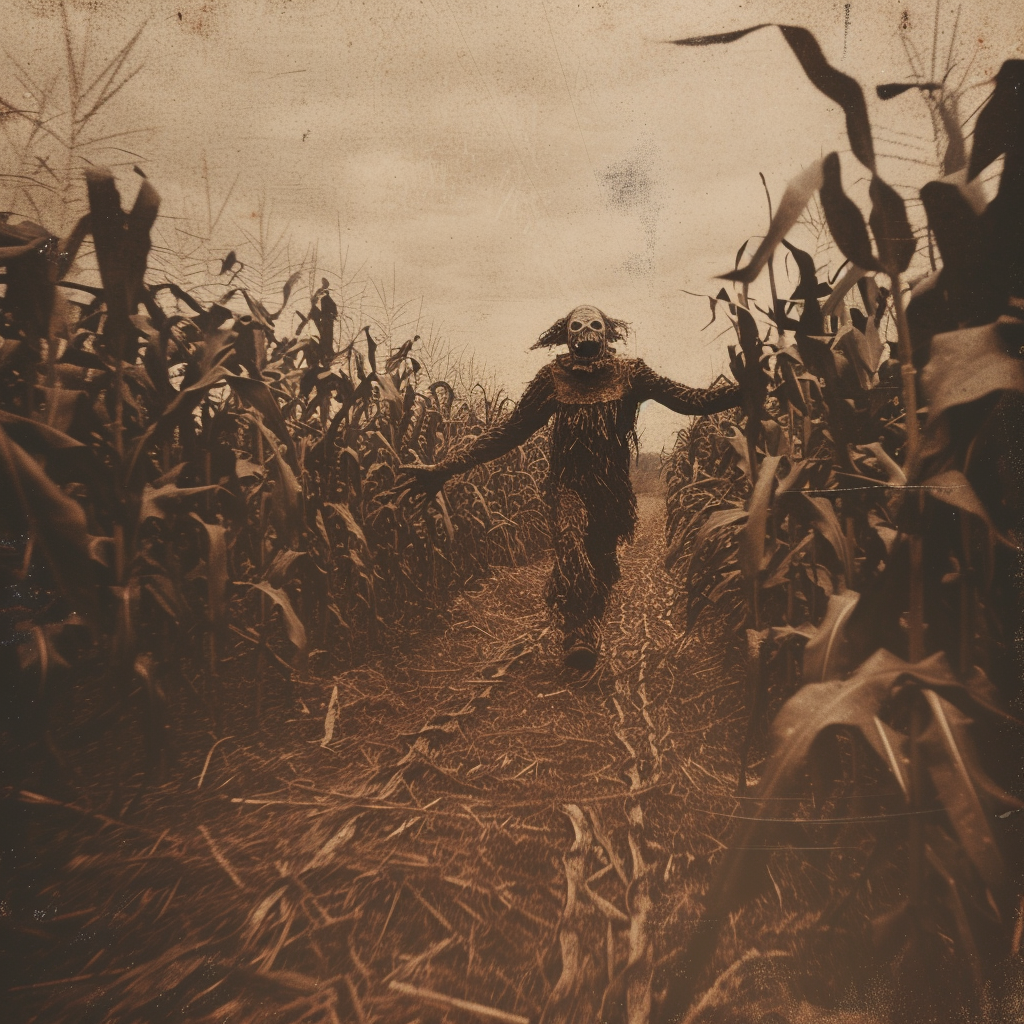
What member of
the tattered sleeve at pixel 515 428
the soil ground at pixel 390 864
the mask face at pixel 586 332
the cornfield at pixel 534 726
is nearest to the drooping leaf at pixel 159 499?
the cornfield at pixel 534 726

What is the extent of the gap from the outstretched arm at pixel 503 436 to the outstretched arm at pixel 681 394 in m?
0.21

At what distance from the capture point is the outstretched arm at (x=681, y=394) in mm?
1078

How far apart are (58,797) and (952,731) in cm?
139

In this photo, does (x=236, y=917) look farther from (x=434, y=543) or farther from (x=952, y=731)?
(x=952, y=731)

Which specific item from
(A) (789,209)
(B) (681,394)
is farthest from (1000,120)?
(B) (681,394)

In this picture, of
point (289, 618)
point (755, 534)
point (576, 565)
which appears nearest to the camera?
point (755, 534)

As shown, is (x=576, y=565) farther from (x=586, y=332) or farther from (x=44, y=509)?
(x=44, y=509)

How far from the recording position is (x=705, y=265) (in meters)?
1.00

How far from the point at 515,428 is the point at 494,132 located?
587 millimetres

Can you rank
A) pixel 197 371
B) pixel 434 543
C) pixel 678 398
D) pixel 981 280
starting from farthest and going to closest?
1. pixel 434 543
2. pixel 678 398
3. pixel 197 371
4. pixel 981 280

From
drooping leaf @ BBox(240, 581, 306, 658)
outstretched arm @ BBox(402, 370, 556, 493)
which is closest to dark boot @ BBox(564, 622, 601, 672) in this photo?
outstretched arm @ BBox(402, 370, 556, 493)

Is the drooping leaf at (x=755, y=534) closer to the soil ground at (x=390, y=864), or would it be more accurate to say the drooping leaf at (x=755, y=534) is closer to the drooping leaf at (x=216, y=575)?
the soil ground at (x=390, y=864)

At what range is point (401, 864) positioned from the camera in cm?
92

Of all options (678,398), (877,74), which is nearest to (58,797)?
(678,398)
